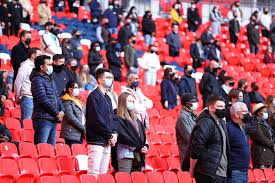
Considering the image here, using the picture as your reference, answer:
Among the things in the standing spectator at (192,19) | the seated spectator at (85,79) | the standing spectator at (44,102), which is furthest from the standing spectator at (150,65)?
the standing spectator at (192,19)

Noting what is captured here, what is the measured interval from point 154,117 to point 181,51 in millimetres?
6905

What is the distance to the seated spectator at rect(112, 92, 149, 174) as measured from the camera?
7.48 metres

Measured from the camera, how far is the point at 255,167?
10.2 metres

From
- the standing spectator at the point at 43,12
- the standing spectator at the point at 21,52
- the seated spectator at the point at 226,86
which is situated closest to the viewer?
the standing spectator at the point at 21,52

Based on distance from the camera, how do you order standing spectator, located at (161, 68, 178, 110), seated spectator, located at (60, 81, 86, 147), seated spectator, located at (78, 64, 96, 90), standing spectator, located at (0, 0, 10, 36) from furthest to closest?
standing spectator, located at (0, 0, 10, 36)
standing spectator, located at (161, 68, 178, 110)
seated spectator, located at (78, 64, 96, 90)
seated spectator, located at (60, 81, 86, 147)

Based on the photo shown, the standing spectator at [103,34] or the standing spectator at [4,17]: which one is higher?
the standing spectator at [4,17]

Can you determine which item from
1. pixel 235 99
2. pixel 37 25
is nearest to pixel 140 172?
pixel 235 99

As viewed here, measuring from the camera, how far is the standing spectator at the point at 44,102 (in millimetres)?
8039

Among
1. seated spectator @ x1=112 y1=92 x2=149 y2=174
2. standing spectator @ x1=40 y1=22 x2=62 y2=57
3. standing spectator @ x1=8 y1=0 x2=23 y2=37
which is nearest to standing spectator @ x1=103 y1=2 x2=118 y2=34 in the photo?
standing spectator @ x1=8 y1=0 x2=23 y2=37

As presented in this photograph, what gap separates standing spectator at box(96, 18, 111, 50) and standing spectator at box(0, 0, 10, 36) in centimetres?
252

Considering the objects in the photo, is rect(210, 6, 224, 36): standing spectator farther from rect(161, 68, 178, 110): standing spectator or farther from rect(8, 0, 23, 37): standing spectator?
rect(161, 68, 178, 110): standing spectator

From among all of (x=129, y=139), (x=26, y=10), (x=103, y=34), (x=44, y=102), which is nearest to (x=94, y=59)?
(x=103, y=34)

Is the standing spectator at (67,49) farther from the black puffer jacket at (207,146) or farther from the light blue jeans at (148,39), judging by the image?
the black puffer jacket at (207,146)

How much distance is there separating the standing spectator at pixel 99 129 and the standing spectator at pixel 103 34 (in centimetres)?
969
